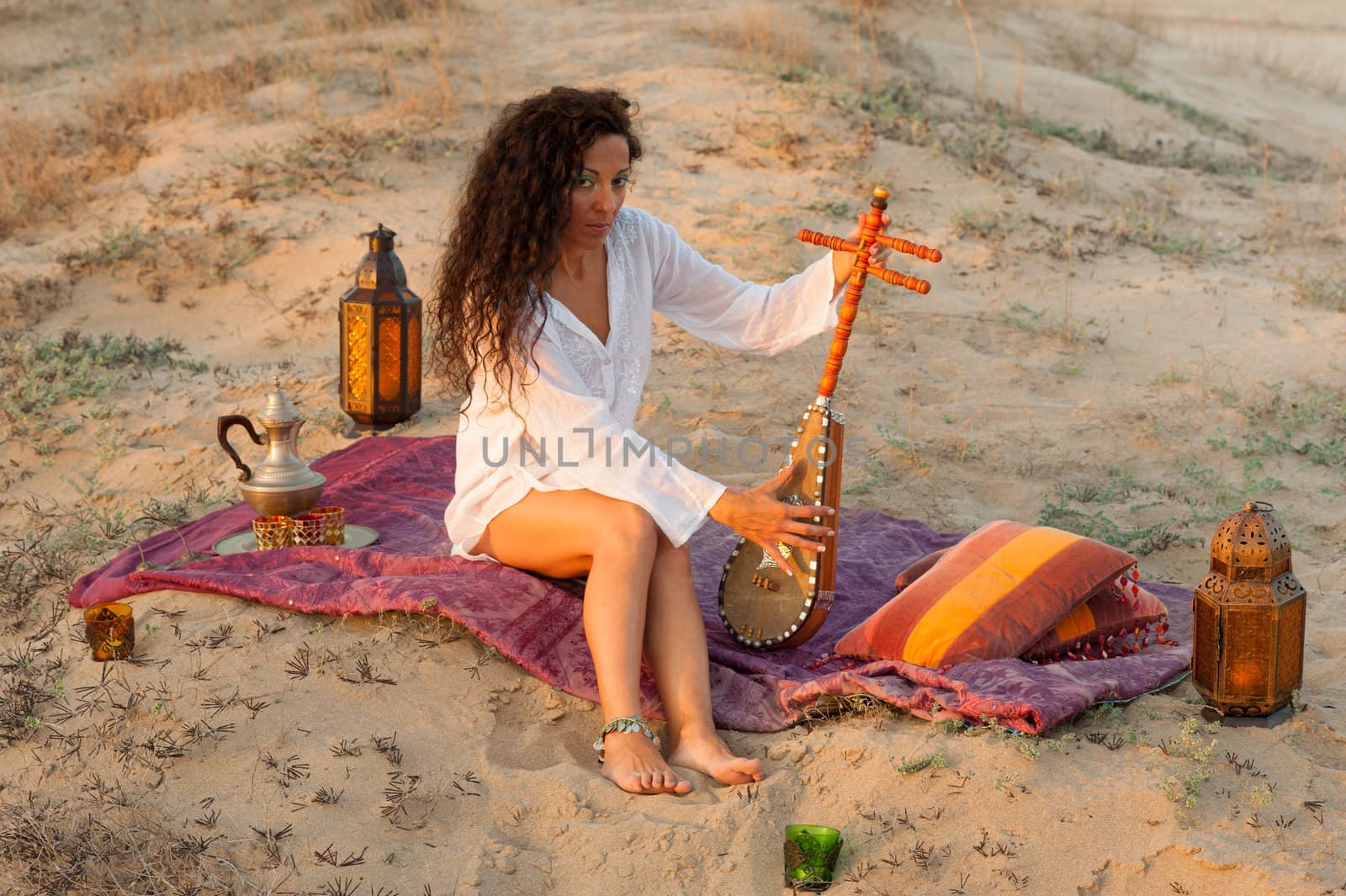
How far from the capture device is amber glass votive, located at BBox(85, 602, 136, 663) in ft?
11.5

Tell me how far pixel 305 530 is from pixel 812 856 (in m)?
2.12

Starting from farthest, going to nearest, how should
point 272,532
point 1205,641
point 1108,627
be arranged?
point 272,532
point 1108,627
point 1205,641

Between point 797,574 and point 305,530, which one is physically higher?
point 797,574

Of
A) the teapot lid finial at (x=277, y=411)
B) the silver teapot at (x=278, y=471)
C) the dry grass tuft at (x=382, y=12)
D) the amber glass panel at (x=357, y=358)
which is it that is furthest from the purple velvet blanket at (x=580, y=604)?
the dry grass tuft at (x=382, y=12)

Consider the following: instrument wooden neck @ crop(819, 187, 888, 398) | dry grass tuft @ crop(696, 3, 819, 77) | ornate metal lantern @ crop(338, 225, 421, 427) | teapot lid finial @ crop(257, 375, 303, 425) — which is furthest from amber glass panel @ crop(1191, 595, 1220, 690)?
dry grass tuft @ crop(696, 3, 819, 77)

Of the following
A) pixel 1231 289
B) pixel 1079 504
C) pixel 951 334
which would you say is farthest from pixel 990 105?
pixel 1079 504

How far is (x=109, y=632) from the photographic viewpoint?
11.5 feet

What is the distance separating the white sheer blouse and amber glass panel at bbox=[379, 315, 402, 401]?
171 centimetres

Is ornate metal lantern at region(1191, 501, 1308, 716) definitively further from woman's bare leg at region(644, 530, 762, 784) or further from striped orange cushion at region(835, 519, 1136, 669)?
woman's bare leg at region(644, 530, 762, 784)

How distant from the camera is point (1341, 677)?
11.6 feet

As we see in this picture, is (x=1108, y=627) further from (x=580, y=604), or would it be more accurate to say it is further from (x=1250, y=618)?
(x=580, y=604)

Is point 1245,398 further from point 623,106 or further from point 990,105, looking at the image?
point 990,105

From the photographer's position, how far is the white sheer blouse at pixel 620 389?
3387mm

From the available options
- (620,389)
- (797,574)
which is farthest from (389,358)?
(797,574)
